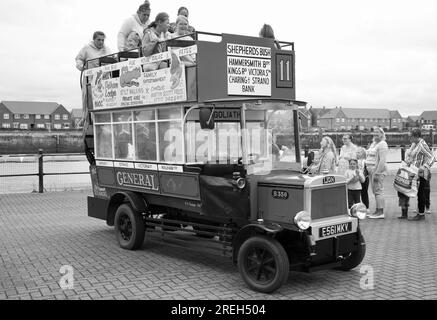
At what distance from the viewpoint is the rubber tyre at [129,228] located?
339 inches

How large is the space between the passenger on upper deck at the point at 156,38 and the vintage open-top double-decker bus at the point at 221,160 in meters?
0.10

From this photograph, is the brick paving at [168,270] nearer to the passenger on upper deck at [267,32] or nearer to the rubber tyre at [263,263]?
the rubber tyre at [263,263]

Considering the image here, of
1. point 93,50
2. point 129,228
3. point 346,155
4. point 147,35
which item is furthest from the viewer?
point 346,155

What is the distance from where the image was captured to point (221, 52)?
756 centimetres

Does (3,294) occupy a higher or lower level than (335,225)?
lower

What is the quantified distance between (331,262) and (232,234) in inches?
54.3

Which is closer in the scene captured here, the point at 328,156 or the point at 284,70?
the point at 284,70

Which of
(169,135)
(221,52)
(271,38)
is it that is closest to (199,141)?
(169,135)

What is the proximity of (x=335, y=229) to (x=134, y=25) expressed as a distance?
18.6ft

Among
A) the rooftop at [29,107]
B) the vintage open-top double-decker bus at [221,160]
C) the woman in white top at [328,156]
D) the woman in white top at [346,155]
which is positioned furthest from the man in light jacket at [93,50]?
the rooftop at [29,107]

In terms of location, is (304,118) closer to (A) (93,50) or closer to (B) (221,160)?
(B) (221,160)

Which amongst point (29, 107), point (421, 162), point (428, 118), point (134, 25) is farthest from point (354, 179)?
point (428, 118)

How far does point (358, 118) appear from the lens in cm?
14650

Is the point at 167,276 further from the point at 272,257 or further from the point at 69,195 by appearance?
the point at 69,195
